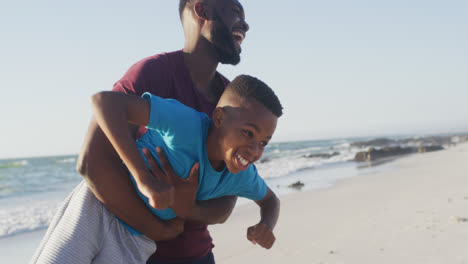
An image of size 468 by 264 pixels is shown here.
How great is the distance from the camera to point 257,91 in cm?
196

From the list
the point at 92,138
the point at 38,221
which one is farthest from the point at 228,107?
the point at 38,221

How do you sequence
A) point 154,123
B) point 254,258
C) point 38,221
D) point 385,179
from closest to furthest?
point 154,123, point 254,258, point 38,221, point 385,179

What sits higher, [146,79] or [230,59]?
[230,59]

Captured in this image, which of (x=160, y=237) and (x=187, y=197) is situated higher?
(x=187, y=197)

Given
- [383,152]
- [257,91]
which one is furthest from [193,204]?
[383,152]

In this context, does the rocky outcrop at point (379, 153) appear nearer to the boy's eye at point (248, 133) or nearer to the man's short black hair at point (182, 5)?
the man's short black hair at point (182, 5)

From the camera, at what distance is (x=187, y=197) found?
1.79 metres

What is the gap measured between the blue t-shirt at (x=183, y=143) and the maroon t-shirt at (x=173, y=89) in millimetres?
223

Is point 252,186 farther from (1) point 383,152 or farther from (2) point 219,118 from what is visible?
(1) point 383,152

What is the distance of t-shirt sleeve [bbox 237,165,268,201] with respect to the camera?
2.13 m

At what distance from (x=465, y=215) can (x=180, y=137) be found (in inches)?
201

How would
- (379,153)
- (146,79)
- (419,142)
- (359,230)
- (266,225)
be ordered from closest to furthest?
(146,79) → (266,225) → (359,230) → (379,153) → (419,142)

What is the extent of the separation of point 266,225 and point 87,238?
3.04 ft

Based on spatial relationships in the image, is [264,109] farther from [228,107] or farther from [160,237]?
[160,237]
